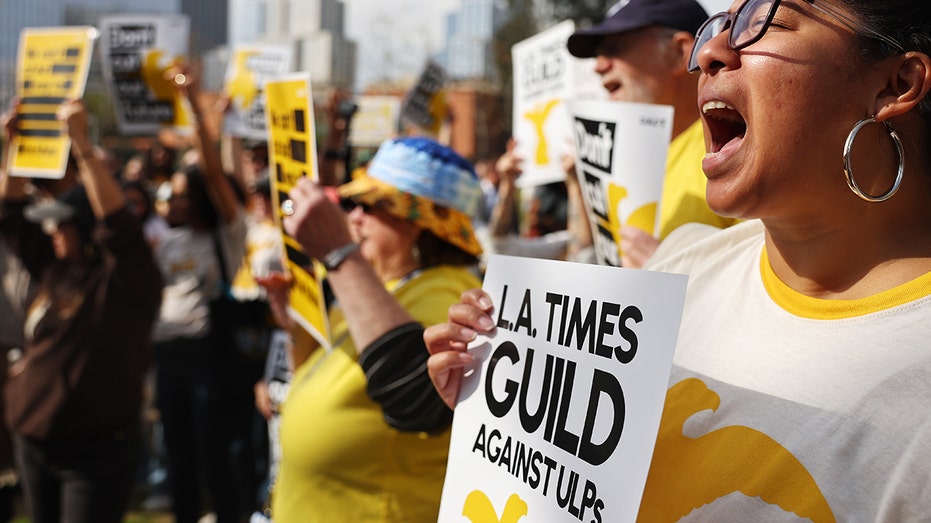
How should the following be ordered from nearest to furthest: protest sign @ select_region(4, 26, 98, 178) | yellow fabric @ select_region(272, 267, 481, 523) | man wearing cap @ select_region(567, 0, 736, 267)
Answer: yellow fabric @ select_region(272, 267, 481, 523), man wearing cap @ select_region(567, 0, 736, 267), protest sign @ select_region(4, 26, 98, 178)

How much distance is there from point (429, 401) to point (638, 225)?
75 cm

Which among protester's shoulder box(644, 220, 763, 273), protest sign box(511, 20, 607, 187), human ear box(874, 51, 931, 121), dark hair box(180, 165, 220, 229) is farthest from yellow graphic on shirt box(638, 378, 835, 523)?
dark hair box(180, 165, 220, 229)

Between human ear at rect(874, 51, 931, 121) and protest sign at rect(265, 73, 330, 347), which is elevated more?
human ear at rect(874, 51, 931, 121)

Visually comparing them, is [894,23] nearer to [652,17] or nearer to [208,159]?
[652,17]

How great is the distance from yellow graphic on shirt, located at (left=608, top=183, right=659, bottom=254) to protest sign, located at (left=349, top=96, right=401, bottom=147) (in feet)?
19.7

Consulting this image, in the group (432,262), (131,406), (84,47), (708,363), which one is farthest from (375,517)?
(84,47)

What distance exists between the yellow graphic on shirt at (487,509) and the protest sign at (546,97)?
302 centimetres

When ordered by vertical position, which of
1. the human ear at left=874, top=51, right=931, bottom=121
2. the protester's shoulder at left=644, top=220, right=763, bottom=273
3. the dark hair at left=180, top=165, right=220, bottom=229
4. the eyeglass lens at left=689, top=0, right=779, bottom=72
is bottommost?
the dark hair at left=180, top=165, right=220, bottom=229

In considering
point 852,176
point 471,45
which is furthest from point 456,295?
point 471,45

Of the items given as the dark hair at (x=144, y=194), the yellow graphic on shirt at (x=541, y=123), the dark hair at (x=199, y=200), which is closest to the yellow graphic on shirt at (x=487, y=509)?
the yellow graphic on shirt at (x=541, y=123)

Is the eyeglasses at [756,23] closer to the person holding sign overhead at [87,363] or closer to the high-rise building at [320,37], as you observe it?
the person holding sign overhead at [87,363]

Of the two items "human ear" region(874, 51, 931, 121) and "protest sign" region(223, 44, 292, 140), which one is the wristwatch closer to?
"human ear" region(874, 51, 931, 121)

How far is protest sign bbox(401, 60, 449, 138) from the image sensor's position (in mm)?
7430

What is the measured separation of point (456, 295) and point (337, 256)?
0.47 metres
